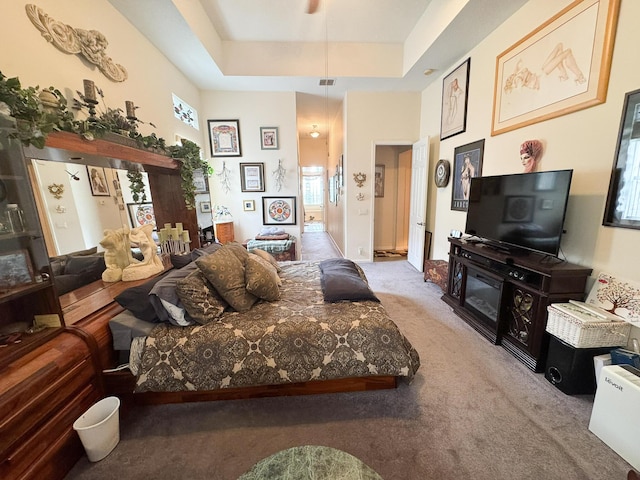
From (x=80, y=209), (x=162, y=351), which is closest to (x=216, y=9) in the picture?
(x=80, y=209)

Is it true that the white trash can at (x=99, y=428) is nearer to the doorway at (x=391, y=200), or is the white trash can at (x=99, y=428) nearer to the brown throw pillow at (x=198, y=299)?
the brown throw pillow at (x=198, y=299)

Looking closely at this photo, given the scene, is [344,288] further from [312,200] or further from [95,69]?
[312,200]

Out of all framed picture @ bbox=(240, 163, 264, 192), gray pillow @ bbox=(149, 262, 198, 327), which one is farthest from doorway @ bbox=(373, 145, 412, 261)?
gray pillow @ bbox=(149, 262, 198, 327)

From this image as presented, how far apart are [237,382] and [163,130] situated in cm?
322

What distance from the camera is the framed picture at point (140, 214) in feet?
7.89

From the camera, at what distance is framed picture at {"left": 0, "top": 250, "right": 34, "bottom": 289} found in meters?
1.24

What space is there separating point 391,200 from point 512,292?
376cm

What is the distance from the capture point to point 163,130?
324 centimetres

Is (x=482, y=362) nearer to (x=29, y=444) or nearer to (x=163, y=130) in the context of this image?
(x=29, y=444)

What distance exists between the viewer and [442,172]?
3826 millimetres

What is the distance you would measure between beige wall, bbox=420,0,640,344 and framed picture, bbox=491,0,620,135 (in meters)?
0.06

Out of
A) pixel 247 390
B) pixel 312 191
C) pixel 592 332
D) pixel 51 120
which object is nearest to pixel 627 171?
pixel 592 332

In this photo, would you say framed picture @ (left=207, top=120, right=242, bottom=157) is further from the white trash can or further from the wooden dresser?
the white trash can

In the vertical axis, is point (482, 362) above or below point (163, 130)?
below
